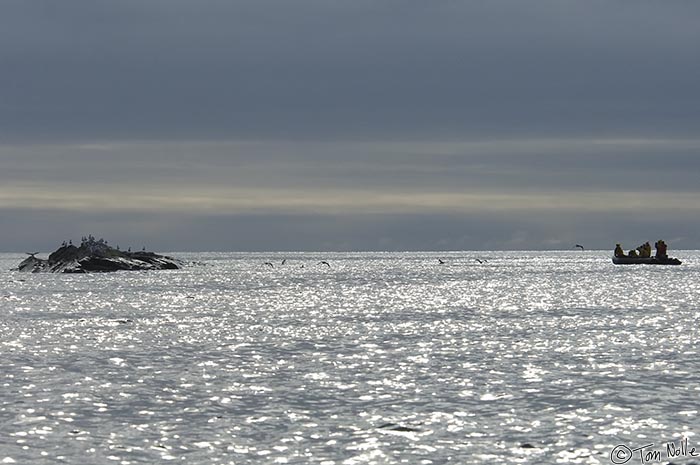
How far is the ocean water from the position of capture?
937 inches

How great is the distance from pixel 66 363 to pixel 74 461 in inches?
802

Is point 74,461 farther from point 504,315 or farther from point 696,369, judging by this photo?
point 504,315
